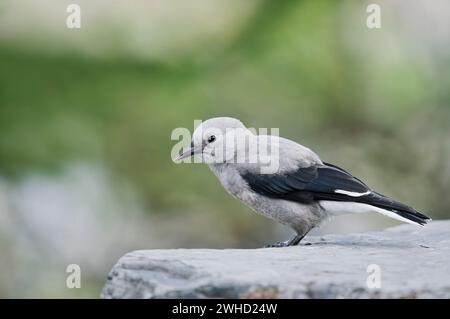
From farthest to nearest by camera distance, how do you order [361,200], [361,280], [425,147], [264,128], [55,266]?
[425,147] < [264,128] < [55,266] < [361,200] < [361,280]

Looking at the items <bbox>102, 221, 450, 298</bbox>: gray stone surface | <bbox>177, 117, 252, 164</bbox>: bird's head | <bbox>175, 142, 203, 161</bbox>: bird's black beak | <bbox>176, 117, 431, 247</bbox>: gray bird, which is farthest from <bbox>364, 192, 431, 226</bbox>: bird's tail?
<bbox>175, 142, 203, 161</bbox>: bird's black beak

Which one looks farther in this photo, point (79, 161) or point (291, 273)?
point (79, 161)

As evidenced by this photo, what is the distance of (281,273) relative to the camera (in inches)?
138

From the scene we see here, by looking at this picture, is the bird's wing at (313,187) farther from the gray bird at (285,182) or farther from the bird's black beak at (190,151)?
the bird's black beak at (190,151)

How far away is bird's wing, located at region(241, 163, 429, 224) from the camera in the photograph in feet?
14.9

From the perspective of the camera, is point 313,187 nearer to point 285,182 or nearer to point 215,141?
point 285,182

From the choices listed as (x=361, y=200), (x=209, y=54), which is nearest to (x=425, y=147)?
(x=209, y=54)

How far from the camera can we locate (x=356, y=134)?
22.3ft

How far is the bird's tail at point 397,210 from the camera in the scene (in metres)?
4.43

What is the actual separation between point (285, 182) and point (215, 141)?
0.43 metres

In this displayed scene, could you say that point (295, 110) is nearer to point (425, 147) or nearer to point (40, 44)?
point (425, 147)

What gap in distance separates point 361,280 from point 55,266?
3.09 meters

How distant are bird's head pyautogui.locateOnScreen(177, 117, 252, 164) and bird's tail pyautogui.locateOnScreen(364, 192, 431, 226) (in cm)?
76

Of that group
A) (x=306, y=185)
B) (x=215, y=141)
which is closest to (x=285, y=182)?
(x=306, y=185)
